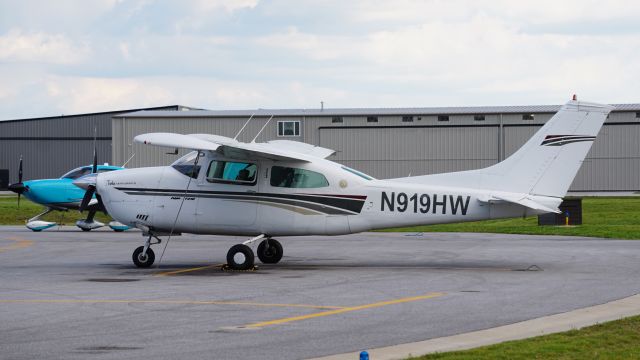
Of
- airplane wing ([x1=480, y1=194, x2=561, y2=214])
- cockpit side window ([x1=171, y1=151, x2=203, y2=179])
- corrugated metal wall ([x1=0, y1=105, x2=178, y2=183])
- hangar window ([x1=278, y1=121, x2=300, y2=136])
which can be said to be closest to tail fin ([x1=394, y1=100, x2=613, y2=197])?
airplane wing ([x1=480, y1=194, x2=561, y2=214])

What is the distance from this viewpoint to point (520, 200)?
1853 cm

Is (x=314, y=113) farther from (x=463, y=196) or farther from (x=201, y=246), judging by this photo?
(x=463, y=196)

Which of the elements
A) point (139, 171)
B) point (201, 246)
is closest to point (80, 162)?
point (201, 246)

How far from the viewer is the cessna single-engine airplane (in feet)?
61.6

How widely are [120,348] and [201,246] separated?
1637cm

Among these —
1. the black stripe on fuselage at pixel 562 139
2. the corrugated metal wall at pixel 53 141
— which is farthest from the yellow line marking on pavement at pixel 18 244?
the corrugated metal wall at pixel 53 141

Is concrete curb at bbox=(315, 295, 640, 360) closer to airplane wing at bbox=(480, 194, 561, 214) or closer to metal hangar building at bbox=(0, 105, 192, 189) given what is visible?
airplane wing at bbox=(480, 194, 561, 214)

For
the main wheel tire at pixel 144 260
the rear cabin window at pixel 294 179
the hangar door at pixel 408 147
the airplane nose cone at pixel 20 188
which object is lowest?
the main wheel tire at pixel 144 260

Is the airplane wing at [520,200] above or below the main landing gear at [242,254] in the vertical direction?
above

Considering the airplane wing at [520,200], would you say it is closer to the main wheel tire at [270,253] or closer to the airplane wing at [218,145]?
the airplane wing at [218,145]

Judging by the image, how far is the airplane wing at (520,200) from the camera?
60.3 ft

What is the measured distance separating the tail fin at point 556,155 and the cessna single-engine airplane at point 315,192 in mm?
20

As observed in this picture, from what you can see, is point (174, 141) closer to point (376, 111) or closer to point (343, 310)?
point (343, 310)

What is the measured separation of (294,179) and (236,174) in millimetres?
1200
